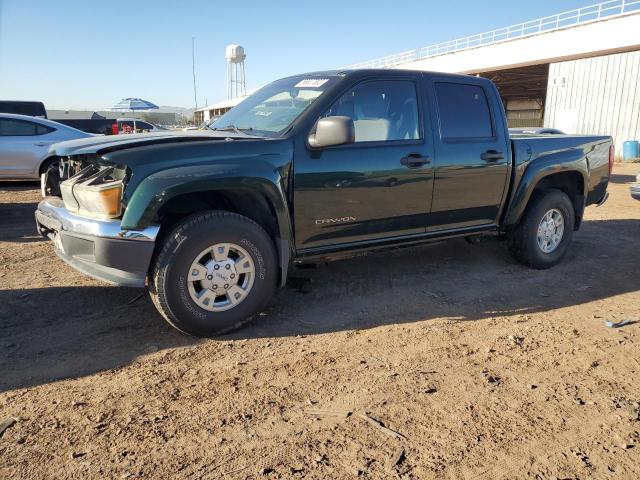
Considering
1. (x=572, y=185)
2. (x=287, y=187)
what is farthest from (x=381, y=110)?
(x=572, y=185)

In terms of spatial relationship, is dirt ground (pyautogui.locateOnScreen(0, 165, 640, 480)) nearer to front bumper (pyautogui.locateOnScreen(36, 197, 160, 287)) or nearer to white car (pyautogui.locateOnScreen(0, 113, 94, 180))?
front bumper (pyautogui.locateOnScreen(36, 197, 160, 287))

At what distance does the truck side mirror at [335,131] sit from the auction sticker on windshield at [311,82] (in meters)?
0.64

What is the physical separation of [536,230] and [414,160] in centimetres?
181

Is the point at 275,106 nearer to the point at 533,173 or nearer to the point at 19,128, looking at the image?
the point at 533,173

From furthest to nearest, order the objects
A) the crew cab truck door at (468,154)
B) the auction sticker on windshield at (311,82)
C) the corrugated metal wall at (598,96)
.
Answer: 1. the corrugated metal wall at (598,96)
2. the crew cab truck door at (468,154)
3. the auction sticker on windshield at (311,82)

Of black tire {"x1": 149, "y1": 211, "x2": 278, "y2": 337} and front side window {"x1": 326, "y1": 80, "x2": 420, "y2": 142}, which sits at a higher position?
front side window {"x1": 326, "y1": 80, "x2": 420, "y2": 142}

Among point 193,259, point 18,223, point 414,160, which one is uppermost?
point 414,160

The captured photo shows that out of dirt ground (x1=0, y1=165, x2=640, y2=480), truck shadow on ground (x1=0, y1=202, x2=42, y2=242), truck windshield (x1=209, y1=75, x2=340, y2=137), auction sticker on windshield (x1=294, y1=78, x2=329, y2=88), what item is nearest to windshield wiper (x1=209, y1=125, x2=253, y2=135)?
truck windshield (x1=209, y1=75, x2=340, y2=137)

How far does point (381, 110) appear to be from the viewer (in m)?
4.16

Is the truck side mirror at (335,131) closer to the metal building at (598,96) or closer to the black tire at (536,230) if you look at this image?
the black tire at (536,230)

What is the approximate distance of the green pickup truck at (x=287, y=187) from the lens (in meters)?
3.23

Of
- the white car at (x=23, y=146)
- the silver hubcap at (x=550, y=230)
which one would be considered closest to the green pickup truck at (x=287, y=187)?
the silver hubcap at (x=550, y=230)

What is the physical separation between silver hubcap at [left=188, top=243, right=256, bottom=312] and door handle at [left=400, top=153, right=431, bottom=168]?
153cm

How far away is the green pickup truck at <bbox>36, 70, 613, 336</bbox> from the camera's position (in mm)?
3227
